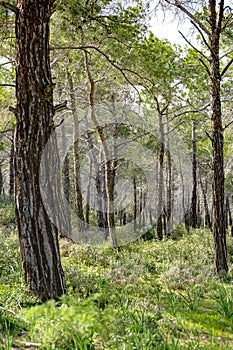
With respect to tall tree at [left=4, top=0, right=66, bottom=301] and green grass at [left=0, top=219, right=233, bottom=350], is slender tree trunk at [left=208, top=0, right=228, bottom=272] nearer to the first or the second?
A: green grass at [left=0, top=219, right=233, bottom=350]

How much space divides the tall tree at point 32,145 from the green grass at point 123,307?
28 centimetres

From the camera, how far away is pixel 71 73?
476 inches

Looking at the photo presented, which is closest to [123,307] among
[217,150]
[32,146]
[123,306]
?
[123,306]

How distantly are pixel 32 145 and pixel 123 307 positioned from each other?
6.62 ft

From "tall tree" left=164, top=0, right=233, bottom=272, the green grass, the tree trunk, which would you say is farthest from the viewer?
"tall tree" left=164, top=0, right=233, bottom=272

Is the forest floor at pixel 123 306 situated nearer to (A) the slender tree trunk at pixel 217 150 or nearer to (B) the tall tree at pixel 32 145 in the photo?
(B) the tall tree at pixel 32 145

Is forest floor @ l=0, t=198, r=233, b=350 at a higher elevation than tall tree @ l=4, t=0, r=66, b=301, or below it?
below

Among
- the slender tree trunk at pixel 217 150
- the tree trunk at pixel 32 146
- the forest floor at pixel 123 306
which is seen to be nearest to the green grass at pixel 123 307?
the forest floor at pixel 123 306

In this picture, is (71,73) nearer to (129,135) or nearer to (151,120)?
(129,135)

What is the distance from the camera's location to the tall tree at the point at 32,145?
14.0ft

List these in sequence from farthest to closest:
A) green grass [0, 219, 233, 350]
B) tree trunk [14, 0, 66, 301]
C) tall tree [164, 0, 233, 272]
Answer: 1. tall tree [164, 0, 233, 272]
2. tree trunk [14, 0, 66, 301]
3. green grass [0, 219, 233, 350]

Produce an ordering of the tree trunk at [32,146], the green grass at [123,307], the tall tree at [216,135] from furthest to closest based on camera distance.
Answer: the tall tree at [216,135], the tree trunk at [32,146], the green grass at [123,307]

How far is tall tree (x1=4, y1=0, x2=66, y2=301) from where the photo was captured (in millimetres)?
4273

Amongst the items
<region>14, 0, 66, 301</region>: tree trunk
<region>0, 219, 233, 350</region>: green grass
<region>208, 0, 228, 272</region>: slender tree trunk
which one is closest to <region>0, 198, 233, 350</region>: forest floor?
<region>0, 219, 233, 350</region>: green grass
